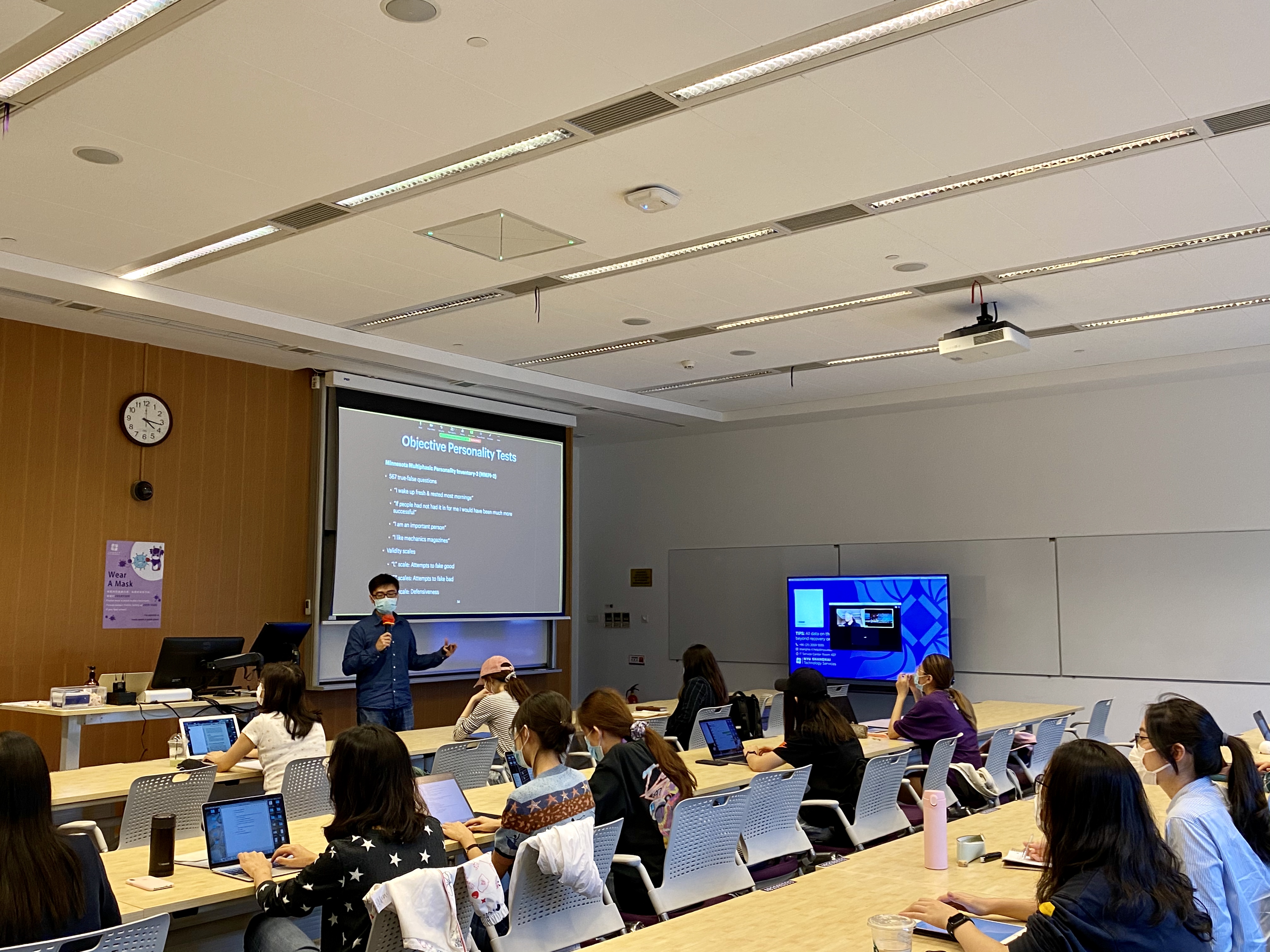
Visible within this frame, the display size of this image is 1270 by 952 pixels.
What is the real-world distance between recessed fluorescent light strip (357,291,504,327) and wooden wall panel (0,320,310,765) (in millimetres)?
1629

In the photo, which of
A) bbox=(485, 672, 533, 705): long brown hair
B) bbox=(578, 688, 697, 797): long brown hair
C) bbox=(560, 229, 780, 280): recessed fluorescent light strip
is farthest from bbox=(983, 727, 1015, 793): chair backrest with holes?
bbox=(560, 229, 780, 280): recessed fluorescent light strip

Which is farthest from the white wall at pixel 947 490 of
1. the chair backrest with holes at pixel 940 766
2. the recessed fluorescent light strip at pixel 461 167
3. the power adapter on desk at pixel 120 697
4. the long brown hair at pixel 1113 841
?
the long brown hair at pixel 1113 841

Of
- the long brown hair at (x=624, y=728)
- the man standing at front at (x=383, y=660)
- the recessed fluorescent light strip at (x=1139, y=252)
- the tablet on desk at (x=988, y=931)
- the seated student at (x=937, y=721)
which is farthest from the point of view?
the man standing at front at (x=383, y=660)

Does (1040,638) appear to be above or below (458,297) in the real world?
below

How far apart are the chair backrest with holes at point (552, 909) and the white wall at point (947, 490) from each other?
7187 millimetres

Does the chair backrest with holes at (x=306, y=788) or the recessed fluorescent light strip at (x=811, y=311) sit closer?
the chair backrest with holes at (x=306, y=788)

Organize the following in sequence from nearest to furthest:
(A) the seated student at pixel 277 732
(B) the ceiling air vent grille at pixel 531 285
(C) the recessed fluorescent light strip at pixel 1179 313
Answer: (A) the seated student at pixel 277 732
(B) the ceiling air vent grille at pixel 531 285
(C) the recessed fluorescent light strip at pixel 1179 313

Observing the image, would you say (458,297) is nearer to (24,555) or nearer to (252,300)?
(252,300)

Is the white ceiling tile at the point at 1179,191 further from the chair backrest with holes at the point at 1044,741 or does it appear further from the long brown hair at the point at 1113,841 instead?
the long brown hair at the point at 1113,841

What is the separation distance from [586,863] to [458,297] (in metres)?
4.62

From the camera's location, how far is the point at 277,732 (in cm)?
462

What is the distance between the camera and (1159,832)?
2141mm

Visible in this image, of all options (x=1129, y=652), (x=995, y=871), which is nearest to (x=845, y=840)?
(x=995, y=871)

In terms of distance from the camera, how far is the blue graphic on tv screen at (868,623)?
9.83 meters
